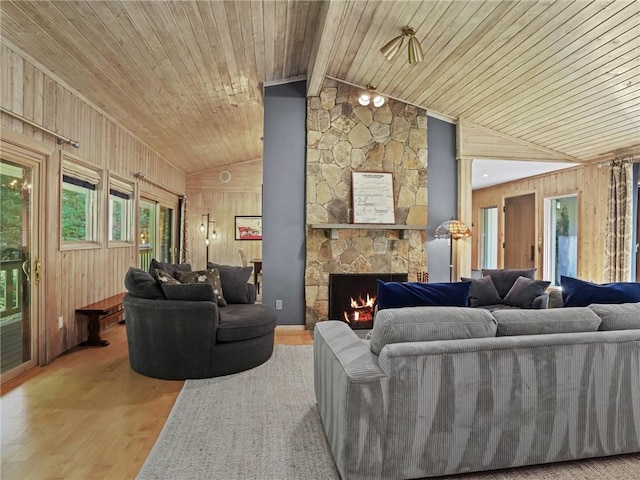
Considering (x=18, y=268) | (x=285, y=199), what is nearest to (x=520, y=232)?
(x=285, y=199)

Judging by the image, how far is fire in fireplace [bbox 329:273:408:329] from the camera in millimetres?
5227

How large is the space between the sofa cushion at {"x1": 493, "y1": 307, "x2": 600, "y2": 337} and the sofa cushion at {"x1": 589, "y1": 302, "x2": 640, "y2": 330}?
6cm

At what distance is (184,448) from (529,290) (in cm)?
347

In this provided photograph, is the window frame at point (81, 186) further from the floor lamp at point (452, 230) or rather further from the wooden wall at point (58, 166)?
the floor lamp at point (452, 230)

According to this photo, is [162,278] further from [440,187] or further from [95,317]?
[440,187]

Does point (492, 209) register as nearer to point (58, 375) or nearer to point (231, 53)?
point (231, 53)

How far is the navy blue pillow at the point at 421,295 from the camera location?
281 centimetres

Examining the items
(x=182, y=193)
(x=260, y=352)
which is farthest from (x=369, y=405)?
(x=182, y=193)

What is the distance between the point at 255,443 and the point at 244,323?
1273mm

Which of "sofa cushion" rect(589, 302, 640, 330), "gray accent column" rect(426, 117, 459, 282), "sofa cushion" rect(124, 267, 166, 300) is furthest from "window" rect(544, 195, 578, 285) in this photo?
"sofa cushion" rect(124, 267, 166, 300)

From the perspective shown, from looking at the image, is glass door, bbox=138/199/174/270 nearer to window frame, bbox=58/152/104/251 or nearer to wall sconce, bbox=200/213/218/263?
wall sconce, bbox=200/213/218/263

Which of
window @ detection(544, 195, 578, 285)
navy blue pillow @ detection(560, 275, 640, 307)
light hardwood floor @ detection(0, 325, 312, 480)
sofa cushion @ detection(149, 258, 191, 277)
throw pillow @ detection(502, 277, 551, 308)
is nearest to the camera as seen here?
light hardwood floor @ detection(0, 325, 312, 480)

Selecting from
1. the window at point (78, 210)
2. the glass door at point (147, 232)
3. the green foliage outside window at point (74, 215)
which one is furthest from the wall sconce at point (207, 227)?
the green foliage outside window at point (74, 215)

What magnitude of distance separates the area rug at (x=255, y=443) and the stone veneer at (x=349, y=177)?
2244mm
